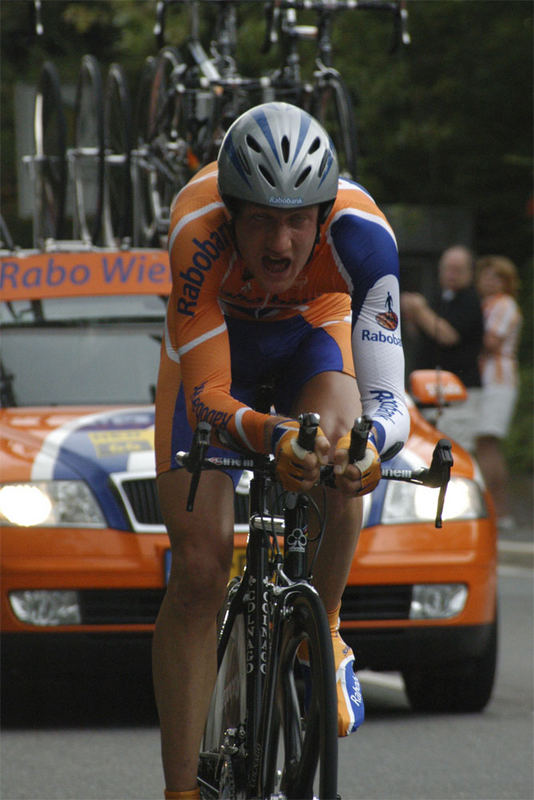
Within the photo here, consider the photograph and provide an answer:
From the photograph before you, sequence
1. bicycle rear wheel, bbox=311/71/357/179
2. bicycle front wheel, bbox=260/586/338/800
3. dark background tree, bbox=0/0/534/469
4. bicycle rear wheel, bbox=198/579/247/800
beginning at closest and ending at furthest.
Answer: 1. bicycle front wheel, bbox=260/586/338/800
2. bicycle rear wheel, bbox=198/579/247/800
3. bicycle rear wheel, bbox=311/71/357/179
4. dark background tree, bbox=0/0/534/469

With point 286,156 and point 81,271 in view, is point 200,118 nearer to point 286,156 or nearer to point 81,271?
point 81,271

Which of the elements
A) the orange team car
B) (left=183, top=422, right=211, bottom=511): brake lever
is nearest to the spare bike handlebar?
(left=183, top=422, right=211, bottom=511): brake lever

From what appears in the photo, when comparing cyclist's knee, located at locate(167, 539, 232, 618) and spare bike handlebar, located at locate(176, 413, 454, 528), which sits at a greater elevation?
spare bike handlebar, located at locate(176, 413, 454, 528)

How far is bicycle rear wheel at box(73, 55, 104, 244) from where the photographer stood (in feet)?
31.3

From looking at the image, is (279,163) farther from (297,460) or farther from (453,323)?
(453,323)

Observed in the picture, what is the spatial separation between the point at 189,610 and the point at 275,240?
101 cm

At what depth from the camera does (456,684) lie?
7.42 meters

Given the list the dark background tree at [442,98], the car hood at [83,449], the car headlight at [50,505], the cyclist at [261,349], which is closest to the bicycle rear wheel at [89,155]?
the car hood at [83,449]

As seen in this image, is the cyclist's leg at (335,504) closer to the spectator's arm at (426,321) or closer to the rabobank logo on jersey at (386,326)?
the rabobank logo on jersey at (386,326)

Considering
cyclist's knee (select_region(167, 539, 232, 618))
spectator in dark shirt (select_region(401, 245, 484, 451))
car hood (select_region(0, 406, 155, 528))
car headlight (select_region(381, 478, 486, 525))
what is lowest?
spectator in dark shirt (select_region(401, 245, 484, 451))

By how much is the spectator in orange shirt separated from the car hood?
6.10 meters

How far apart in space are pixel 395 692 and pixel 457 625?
110 cm

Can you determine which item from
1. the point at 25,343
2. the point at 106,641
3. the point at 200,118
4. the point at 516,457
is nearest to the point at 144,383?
the point at 25,343

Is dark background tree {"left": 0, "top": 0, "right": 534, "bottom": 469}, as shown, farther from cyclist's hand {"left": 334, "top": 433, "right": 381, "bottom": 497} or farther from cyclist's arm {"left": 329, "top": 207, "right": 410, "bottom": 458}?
cyclist's hand {"left": 334, "top": 433, "right": 381, "bottom": 497}
